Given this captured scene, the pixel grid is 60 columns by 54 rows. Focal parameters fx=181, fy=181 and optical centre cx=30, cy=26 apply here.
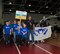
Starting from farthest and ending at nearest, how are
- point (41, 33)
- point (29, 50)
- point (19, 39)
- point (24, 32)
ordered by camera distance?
point (41, 33) → point (19, 39) → point (24, 32) → point (29, 50)

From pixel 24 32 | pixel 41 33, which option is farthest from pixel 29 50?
pixel 41 33

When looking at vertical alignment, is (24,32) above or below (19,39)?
above

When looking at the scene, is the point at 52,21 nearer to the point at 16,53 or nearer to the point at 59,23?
the point at 59,23

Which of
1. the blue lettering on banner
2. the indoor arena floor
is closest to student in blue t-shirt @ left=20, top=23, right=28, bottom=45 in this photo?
A: the indoor arena floor

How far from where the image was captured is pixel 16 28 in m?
10.7

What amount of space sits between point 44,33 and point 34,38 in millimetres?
976

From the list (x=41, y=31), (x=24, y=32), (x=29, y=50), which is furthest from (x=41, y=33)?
(x=29, y=50)

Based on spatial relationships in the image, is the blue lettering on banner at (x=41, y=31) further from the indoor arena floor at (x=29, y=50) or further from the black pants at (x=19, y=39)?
the indoor arena floor at (x=29, y=50)

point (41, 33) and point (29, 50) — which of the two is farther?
point (41, 33)

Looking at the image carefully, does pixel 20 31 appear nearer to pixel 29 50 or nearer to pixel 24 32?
pixel 24 32


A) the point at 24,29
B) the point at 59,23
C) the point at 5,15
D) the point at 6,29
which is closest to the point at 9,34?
the point at 6,29

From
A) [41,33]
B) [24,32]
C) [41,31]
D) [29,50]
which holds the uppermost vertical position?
[24,32]

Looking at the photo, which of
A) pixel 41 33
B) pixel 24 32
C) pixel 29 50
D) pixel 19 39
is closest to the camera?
pixel 29 50

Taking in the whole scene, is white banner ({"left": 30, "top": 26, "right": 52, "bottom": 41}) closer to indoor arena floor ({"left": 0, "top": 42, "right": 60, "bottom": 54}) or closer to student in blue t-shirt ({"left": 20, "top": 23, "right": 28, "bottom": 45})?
student in blue t-shirt ({"left": 20, "top": 23, "right": 28, "bottom": 45})
